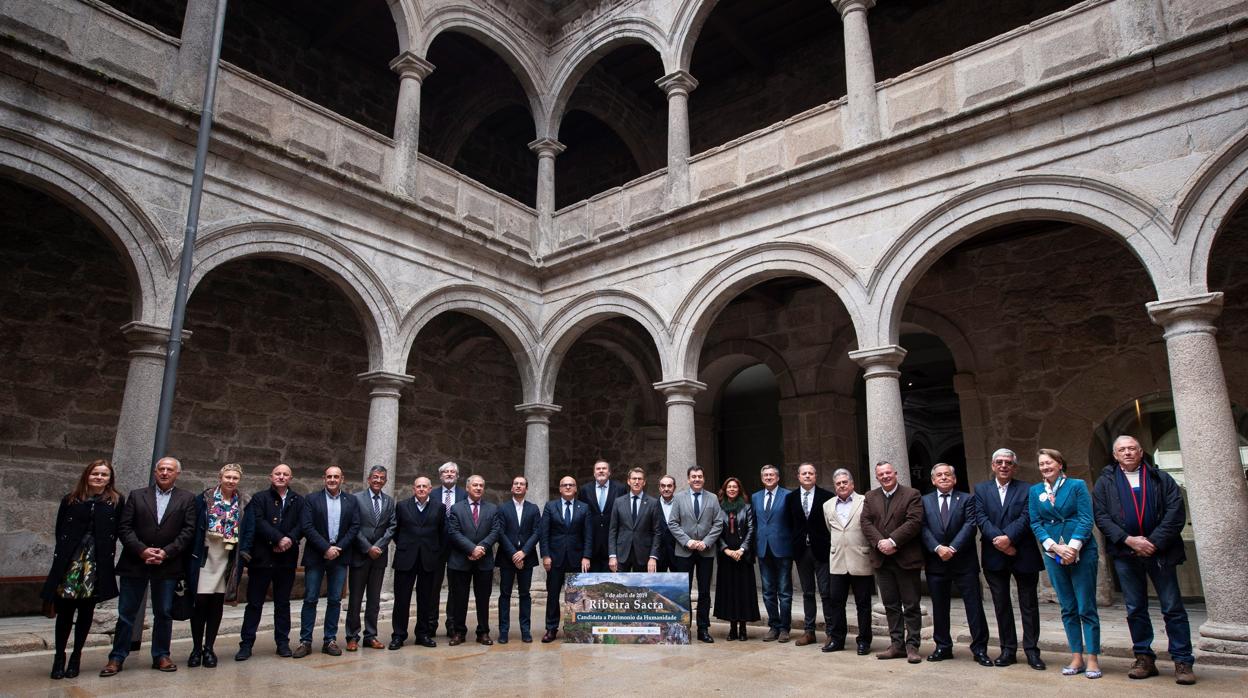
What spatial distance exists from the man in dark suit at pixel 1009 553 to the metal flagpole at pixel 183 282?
6162 mm

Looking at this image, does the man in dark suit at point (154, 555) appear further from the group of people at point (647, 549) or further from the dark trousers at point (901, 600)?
the dark trousers at point (901, 600)

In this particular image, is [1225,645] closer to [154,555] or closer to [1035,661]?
[1035,661]

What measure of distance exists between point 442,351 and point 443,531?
683cm

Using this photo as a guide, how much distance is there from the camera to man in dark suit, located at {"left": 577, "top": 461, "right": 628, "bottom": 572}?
7008mm

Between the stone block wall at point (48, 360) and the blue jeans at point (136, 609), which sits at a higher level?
the stone block wall at point (48, 360)

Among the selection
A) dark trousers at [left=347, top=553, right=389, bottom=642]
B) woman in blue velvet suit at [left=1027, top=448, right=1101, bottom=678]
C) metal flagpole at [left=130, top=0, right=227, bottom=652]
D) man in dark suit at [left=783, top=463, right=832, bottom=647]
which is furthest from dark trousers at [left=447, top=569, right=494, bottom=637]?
woman in blue velvet suit at [left=1027, top=448, right=1101, bottom=678]

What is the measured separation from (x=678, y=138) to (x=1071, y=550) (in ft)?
22.7

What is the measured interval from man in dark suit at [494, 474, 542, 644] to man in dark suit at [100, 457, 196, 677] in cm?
240

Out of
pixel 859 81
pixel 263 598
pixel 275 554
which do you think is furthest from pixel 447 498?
pixel 859 81

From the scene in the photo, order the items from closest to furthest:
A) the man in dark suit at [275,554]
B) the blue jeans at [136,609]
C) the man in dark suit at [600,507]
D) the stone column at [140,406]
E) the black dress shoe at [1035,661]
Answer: the blue jeans at [136,609] → the black dress shoe at [1035,661] → the man in dark suit at [275,554] → the stone column at [140,406] → the man in dark suit at [600,507]

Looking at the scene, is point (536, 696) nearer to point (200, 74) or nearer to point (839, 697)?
point (839, 697)

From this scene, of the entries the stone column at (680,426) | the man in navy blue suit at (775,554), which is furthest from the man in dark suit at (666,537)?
the stone column at (680,426)

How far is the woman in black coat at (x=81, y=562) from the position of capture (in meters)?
4.92

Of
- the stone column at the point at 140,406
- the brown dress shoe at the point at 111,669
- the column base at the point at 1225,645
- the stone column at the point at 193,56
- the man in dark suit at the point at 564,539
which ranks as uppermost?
the stone column at the point at 193,56
